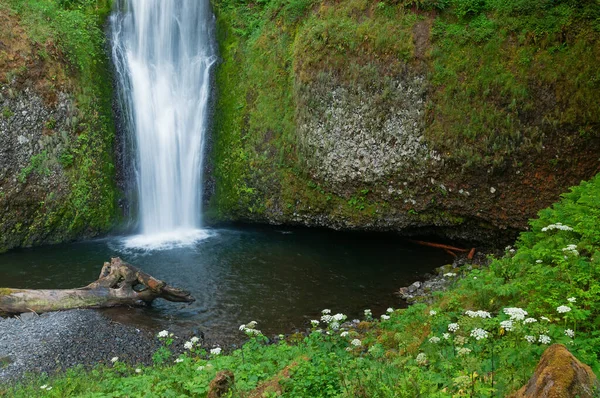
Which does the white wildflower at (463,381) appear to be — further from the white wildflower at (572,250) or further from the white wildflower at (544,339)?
the white wildflower at (572,250)

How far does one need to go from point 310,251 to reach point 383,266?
78.3 inches

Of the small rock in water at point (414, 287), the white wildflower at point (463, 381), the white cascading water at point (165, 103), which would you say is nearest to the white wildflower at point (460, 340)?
the white wildflower at point (463, 381)

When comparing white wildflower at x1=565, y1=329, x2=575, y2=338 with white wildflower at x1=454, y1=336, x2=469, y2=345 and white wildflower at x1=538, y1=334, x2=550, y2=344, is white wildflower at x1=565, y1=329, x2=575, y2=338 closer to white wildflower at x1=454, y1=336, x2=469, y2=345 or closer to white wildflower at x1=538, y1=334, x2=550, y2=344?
white wildflower at x1=538, y1=334, x2=550, y2=344

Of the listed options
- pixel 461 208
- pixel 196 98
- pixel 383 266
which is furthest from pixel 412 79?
pixel 196 98

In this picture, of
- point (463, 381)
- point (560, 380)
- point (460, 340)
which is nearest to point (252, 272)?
point (460, 340)

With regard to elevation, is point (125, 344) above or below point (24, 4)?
below

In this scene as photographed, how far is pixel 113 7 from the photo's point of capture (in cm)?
1403

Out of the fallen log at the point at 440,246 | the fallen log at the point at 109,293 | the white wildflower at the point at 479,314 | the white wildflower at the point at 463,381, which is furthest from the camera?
the fallen log at the point at 440,246

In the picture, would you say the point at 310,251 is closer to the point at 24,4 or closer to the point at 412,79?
the point at 412,79

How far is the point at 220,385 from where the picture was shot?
3.85 metres

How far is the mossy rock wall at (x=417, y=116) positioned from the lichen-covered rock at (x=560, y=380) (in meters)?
7.92

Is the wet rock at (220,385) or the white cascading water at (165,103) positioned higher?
the white cascading water at (165,103)

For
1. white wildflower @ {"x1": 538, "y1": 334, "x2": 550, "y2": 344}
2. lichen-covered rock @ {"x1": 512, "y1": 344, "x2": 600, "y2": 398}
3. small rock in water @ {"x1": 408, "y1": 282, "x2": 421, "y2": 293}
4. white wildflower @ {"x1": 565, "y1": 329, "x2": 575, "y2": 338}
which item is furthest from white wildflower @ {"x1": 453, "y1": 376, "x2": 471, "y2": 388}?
small rock in water @ {"x1": 408, "y1": 282, "x2": 421, "y2": 293}

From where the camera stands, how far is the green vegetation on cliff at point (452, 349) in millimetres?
3287
